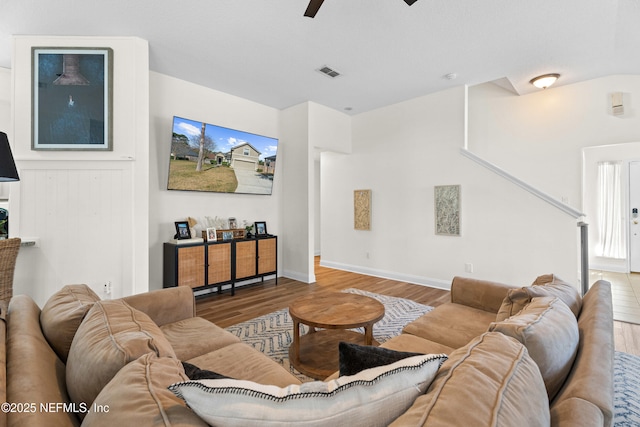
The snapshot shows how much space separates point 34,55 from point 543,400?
4440 mm

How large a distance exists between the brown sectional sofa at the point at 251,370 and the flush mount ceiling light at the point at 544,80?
3.75 metres

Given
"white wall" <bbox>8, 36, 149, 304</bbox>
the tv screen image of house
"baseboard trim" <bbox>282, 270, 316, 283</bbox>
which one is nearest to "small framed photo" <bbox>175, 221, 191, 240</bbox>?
the tv screen image of house

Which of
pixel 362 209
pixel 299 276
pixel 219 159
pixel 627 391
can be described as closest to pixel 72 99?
pixel 219 159

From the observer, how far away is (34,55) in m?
2.85

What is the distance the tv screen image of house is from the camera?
3.92 m

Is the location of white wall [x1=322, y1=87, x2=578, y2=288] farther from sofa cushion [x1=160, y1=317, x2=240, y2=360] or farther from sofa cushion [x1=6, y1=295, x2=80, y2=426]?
sofa cushion [x1=6, y1=295, x2=80, y2=426]

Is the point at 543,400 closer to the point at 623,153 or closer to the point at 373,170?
the point at 373,170

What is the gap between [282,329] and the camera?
9.74 ft

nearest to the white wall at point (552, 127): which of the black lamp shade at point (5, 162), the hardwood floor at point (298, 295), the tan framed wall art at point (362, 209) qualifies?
the tan framed wall art at point (362, 209)

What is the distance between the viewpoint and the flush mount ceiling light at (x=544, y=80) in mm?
4039

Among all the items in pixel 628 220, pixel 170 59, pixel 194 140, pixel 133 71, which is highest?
pixel 170 59

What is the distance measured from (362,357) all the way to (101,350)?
0.78 meters

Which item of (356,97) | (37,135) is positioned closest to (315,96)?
(356,97)

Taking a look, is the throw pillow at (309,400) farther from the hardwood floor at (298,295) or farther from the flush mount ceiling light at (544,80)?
the flush mount ceiling light at (544,80)
